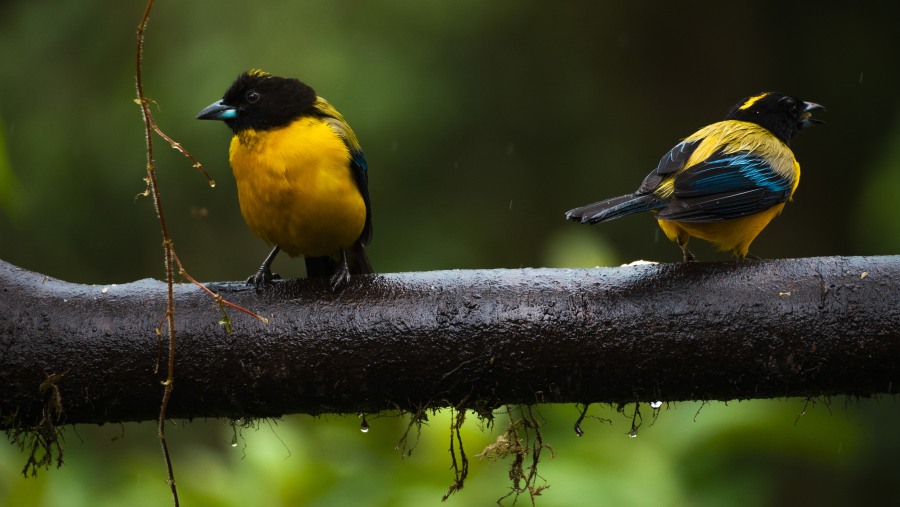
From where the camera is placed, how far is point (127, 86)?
6.46m

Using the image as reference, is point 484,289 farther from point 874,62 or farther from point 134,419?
point 874,62

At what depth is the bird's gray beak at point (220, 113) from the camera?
379 centimetres

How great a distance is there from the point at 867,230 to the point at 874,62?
6.29 feet

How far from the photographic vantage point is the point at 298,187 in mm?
3545

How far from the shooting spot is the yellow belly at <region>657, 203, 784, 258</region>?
3.64 metres

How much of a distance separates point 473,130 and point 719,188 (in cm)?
404

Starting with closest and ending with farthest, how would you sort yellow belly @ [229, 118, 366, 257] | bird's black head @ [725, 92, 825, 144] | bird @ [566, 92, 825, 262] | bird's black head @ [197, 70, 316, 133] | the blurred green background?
bird @ [566, 92, 825, 262] → yellow belly @ [229, 118, 366, 257] → bird's black head @ [197, 70, 316, 133] → bird's black head @ [725, 92, 825, 144] → the blurred green background

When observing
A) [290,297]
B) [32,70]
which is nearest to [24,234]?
[32,70]

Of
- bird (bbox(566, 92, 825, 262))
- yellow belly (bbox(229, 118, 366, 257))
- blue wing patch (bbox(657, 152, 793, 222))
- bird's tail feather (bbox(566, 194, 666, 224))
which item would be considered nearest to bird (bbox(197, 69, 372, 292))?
yellow belly (bbox(229, 118, 366, 257))

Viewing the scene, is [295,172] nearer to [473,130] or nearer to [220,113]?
[220,113]

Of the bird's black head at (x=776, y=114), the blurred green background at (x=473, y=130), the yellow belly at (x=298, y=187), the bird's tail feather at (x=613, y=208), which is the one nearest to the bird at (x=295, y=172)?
the yellow belly at (x=298, y=187)

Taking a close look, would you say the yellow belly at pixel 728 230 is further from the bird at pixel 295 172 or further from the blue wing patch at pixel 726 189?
the bird at pixel 295 172

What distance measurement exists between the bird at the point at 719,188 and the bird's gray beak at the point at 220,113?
143 cm

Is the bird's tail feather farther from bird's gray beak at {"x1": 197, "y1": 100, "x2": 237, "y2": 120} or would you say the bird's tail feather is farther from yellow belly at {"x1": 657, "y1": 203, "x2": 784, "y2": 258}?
bird's gray beak at {"x1": 197, "y1": 100, "x2": 237, "y2": 120}
